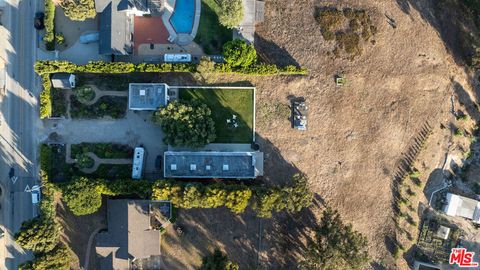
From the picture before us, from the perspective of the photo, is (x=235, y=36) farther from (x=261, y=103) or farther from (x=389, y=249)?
(x=389, y=249)

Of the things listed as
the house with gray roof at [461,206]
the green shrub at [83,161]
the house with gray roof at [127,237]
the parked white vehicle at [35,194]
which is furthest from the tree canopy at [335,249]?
the parked white vehicle at [35,194]

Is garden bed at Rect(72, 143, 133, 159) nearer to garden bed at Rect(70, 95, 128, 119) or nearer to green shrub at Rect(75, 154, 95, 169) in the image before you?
green shrub at Rect(75, 154, 95, 169)

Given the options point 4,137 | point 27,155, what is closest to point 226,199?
point 27,155

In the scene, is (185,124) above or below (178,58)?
below

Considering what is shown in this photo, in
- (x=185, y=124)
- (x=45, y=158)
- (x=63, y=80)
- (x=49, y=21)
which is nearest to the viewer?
(x=185, y=124)

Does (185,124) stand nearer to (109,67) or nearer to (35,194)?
(109,67)

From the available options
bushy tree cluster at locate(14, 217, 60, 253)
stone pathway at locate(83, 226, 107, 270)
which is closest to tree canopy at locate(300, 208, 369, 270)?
stone pathway at locate(83, 226, 107, 270)

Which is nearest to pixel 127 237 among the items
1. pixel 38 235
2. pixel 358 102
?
pixel 38 235
